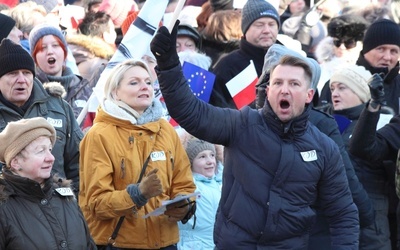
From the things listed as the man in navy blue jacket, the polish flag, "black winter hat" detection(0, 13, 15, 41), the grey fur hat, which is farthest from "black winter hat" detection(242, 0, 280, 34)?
the man in navy blue jacket

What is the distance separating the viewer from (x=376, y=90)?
782 centimetres

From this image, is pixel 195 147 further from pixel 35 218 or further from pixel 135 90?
pixel 35 218

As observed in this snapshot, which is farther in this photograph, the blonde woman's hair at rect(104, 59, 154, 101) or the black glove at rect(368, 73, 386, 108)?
the black glove at rect(368, 73, 386, 108)

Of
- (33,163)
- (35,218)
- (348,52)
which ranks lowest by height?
(35,218)

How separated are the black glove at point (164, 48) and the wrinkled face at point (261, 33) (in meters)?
3.83

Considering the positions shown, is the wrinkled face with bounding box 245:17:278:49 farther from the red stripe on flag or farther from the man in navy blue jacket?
the man in navy blue jacket

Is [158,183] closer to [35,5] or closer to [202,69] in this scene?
[202,69]

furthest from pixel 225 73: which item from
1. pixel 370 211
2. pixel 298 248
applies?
pixel 298 248

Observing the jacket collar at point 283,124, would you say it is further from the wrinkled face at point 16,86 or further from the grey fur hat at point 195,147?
the grey fur hat at point 195,147

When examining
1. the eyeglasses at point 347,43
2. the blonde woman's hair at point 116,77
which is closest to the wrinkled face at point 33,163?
the blonde woman's hair at point 116,77

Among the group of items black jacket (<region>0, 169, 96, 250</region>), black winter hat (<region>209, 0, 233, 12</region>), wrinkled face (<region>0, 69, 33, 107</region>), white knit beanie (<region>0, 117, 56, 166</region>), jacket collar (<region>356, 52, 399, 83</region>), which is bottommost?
black jacket (<region>0, 169, 96, 250</region>)

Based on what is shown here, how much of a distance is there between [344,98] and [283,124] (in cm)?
220

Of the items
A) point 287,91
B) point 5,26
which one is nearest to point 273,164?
point 287,91

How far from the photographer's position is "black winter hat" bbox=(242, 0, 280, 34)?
394 inches
